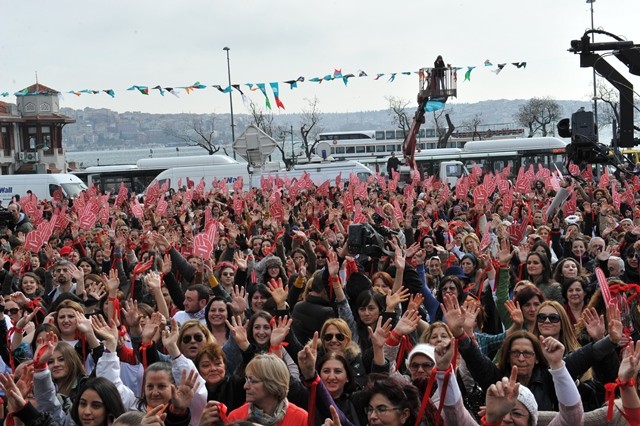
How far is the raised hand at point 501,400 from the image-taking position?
4.42 m

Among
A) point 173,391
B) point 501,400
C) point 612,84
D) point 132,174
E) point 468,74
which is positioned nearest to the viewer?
point 501,400

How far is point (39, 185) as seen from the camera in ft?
Result: 111

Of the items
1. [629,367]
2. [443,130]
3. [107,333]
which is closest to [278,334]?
[107,333]

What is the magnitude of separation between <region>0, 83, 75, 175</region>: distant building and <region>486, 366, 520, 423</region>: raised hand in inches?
2525

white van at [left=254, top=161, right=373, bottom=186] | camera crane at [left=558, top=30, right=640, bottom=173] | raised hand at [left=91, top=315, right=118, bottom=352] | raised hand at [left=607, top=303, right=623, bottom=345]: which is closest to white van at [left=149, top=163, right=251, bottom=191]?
white van at [left=254, top=161, right=373, bottom=186]

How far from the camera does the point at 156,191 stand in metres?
23.8

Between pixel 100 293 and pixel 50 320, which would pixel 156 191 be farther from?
pixel 50 320

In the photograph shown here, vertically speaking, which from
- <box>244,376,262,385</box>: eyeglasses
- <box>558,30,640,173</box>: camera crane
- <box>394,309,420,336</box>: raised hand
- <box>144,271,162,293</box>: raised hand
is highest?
<box>558,30,640,173</box>: camera crane

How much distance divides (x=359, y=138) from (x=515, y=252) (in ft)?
327

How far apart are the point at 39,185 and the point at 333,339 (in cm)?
2923

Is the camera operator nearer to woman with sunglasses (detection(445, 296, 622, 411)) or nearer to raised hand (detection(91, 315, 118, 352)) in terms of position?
raised hand (detection(91, 315, 118, 352))

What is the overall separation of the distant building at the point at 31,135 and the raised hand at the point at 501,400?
210 ft

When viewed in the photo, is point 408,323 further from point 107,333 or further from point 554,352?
point 107,333

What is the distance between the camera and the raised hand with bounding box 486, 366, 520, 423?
442 centimetres
